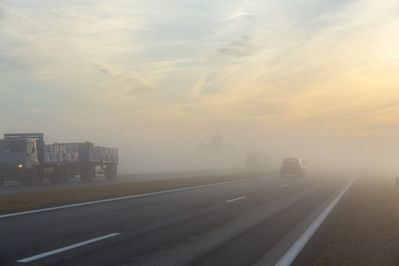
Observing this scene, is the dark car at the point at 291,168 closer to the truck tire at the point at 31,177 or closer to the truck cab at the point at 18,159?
the truck tire at the point at 31,177

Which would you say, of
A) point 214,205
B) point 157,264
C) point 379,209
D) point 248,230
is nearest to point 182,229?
point 248,230

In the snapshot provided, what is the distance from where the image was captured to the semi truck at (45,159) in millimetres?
31422

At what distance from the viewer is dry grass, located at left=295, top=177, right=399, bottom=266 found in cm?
959

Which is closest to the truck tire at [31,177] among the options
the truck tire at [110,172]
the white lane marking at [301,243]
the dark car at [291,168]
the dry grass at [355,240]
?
the truck tire at [110,172]

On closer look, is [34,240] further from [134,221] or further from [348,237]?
[348,237]

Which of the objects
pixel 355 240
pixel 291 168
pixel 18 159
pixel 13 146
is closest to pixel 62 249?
pixel 355 240

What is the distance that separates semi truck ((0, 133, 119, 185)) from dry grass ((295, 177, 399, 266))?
20.2 m

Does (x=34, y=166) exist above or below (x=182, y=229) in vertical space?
above

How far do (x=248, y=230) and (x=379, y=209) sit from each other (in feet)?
28.7

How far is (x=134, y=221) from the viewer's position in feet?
45.1

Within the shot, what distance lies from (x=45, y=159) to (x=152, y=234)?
76.9ft

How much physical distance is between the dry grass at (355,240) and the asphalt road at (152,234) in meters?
0.61

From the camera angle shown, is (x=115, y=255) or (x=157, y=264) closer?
(x=157, y=264)

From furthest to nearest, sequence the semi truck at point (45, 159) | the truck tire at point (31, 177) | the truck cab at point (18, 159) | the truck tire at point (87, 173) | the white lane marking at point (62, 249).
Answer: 1. the truck tire at point (87, 173)
2. the truck tire at point (31, 177)
3. the semi truck at point (45, 159)
4. the truck cab at point (18, 159)
5. the white lane marking at point (62, 249)
